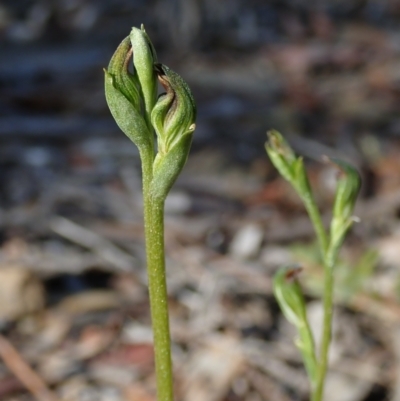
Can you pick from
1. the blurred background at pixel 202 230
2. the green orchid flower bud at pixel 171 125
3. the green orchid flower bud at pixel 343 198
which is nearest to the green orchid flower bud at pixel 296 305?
the green orchid flower bud at pixel 343 198

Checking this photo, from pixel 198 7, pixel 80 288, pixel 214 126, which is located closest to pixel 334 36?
pixel 198 7

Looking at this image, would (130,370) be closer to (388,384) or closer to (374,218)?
(388,384)

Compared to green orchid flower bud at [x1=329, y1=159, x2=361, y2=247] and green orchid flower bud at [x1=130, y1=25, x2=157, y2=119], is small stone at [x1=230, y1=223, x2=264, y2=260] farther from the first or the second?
green orchid flower bud at [x1=130, y1=25, x2=157, y2=119]

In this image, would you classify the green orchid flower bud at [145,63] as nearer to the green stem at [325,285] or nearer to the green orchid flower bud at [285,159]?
the green orchid flower bud at [285,159]

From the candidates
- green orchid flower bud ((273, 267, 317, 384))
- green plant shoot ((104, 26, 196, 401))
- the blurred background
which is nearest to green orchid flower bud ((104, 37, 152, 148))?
green plant shoot ((104, 26, 196, 401))

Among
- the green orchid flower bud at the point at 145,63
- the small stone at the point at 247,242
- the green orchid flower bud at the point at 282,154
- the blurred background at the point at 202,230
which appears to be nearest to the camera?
the green orchid flower bud at the point at 145,63
